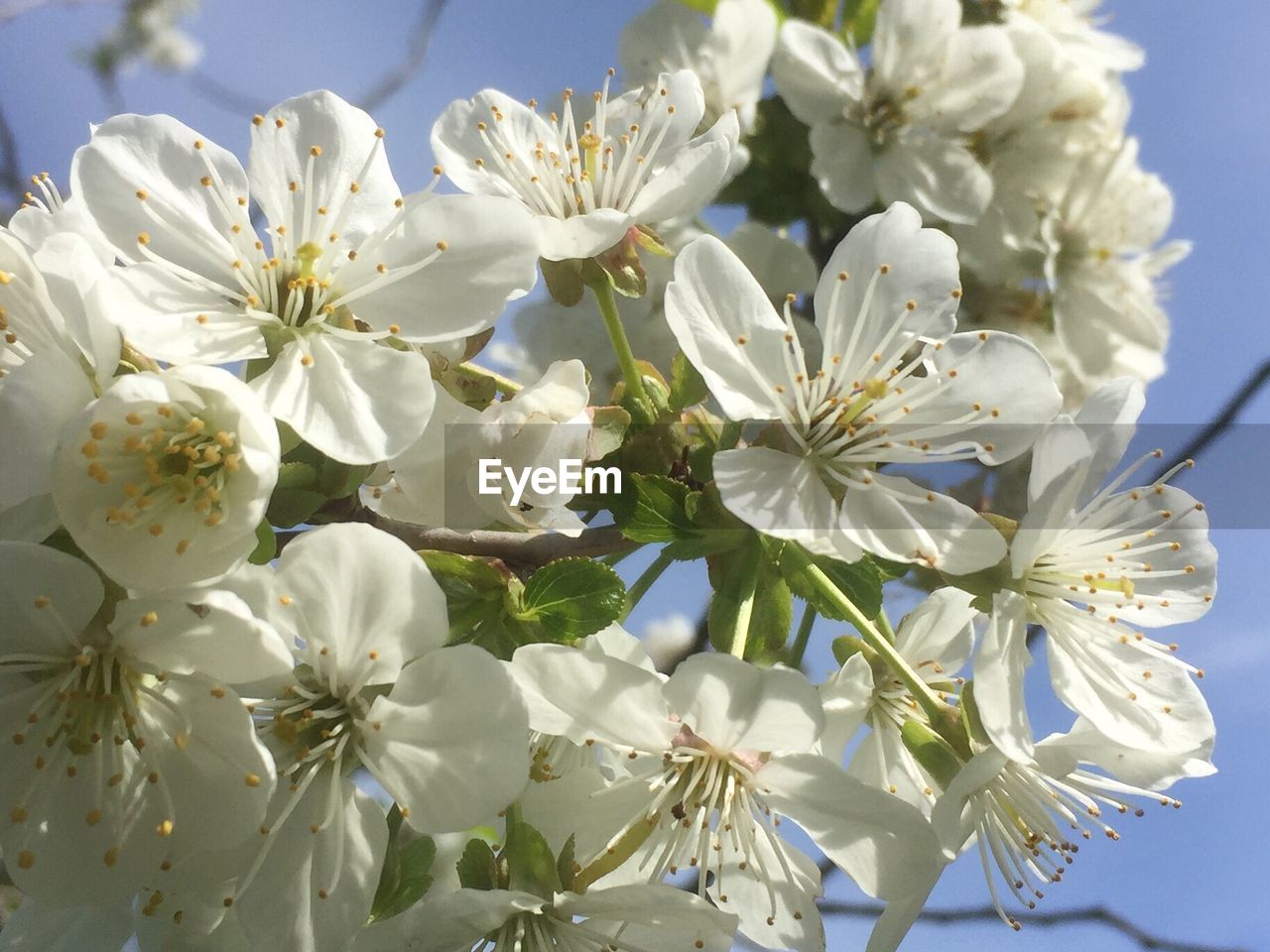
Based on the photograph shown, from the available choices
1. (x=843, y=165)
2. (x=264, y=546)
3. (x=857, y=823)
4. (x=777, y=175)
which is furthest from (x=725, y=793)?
(x=777, y=175)

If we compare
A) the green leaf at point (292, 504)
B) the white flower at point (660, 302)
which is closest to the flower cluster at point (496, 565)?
the green leaf at point (292, 504)

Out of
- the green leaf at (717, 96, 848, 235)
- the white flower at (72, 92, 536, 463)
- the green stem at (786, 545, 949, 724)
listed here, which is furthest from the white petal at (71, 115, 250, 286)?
the green leaf at (717, 96, 848, 235)

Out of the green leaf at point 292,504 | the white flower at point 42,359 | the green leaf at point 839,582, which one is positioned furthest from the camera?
the green leaf at point 839,582

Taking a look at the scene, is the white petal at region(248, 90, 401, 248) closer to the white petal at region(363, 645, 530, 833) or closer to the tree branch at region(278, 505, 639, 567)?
the tree branch at region(278, 505, 639, 567)

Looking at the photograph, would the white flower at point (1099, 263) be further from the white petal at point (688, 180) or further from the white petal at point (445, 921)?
the white petal at point (445, 921)

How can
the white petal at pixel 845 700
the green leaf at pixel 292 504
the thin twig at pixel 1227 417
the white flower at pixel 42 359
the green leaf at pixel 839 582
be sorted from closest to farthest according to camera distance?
the white flower at pixel 42 359, the green leaf at pixel 292 504, the green leaf at pixel 839 582, the white petal at pixel 845 700, the thin twig at pixel 1227 417

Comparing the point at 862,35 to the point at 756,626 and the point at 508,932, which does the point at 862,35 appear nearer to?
the point at 756,626

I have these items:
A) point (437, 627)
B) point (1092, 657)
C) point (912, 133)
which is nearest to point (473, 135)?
point (437, 627)

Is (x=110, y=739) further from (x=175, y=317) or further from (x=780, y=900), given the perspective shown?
(x=780, y=900)
